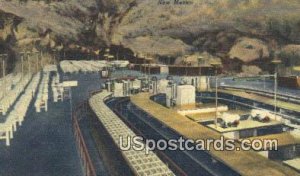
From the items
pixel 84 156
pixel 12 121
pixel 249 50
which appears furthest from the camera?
pixel 249 50

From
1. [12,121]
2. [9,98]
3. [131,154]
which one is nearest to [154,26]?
[9,98]

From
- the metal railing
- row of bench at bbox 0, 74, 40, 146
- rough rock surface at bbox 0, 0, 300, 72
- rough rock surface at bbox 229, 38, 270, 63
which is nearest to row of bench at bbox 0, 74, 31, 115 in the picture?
row of bench at bbox 0, 74, 40, 146

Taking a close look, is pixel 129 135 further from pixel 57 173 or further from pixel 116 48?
pixel 116 48

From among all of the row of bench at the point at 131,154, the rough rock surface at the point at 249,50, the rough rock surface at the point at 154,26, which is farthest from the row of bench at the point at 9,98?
the rough rock surface at the point at 249,50

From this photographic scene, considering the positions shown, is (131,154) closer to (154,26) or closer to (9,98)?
(9,98)

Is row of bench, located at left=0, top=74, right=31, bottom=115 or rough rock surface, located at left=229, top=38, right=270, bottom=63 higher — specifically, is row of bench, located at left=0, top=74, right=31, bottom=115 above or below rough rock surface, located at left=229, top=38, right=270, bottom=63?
below

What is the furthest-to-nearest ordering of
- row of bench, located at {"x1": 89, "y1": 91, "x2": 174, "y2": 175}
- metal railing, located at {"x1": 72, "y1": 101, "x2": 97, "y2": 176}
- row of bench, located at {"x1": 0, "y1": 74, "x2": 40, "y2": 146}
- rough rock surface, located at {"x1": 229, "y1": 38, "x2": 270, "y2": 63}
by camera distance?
rough rock surface, located at {"x1": 229, "y1": 38, "x2": 270, "y2": 63}, row of bench, located at {"x1": 0, "y1": 74, "x2": 40, "y2": 146}, metal railing, located at {"x1": 72, "y1": 101, "x2": 97, "y2": 176}, row of bench, located at {"x1": 89, "y1": 91, "x2": 174, "y2": 175}

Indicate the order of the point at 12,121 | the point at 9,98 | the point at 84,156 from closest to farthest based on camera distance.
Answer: the point at 84,156 → the point at 12,121 → the point at 9,98

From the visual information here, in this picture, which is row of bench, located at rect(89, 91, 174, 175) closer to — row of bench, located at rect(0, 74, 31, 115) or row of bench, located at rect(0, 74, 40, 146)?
row of bench, located at rect(0, 74, 40, 146)
